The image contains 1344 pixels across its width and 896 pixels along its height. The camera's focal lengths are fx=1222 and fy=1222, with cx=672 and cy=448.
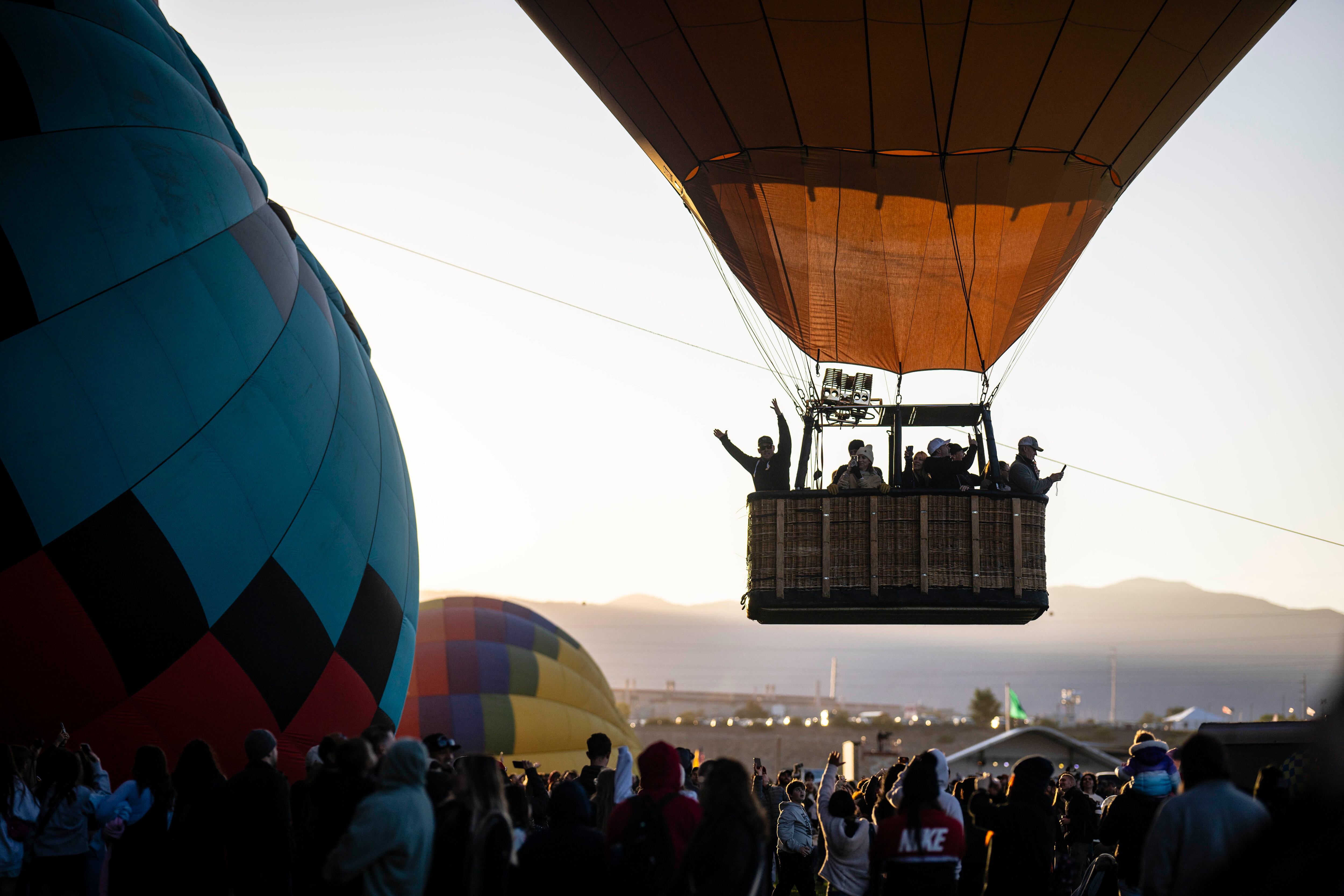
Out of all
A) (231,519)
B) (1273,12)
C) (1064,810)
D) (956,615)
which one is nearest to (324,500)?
(231,519)

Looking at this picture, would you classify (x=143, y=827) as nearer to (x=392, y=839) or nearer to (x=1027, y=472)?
(x=392, y=839)

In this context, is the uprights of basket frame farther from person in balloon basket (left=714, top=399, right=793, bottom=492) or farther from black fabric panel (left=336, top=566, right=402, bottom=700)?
black fabric panel (left=336, top=566, right=402, bottom=700)

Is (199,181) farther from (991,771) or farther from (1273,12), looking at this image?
(991,771)

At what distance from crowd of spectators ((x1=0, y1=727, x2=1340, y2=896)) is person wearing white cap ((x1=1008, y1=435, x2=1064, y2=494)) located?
5.95 feet

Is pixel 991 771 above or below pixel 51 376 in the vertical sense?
below

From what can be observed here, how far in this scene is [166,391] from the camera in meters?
6.87

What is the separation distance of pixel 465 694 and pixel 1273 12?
38.6 feet

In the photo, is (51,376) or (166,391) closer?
(51,376)

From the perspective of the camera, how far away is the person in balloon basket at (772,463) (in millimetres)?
7832

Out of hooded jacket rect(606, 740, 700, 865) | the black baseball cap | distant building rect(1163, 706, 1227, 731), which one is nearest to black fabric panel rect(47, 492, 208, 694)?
the black baseball cap

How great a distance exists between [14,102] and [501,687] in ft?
35.2

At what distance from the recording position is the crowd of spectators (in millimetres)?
3242

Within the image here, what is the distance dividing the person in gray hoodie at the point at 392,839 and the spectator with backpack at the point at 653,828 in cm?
55

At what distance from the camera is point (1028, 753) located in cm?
2792
